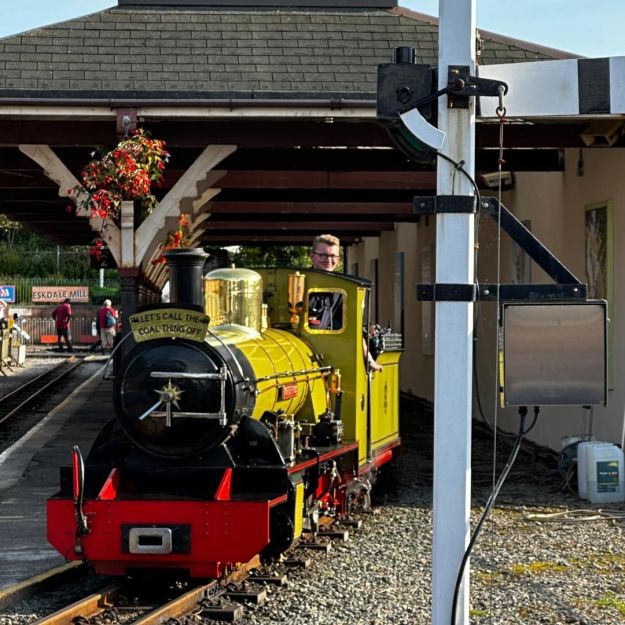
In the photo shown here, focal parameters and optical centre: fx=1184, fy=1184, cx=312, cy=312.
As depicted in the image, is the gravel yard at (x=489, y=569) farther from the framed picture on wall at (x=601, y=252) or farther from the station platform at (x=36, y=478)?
the framed picture on wall at (x=601, y=252)

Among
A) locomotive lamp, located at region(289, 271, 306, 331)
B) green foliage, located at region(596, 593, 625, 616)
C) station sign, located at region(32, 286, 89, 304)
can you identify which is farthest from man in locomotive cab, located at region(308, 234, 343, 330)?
station sign, located at region(32, 286, 89, 304)

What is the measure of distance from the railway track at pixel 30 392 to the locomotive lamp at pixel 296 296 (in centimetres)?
883

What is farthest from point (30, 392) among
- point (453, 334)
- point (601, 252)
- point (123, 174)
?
point (453, 334)

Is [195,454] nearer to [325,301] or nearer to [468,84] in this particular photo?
[325,301]

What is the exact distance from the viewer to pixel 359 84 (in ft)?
34.6

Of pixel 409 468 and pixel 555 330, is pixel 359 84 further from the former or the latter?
pixel 555 330

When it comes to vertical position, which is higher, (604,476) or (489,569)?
(604,476)

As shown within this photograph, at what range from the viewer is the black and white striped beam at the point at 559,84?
4.50 metres

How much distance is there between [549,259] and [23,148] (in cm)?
763

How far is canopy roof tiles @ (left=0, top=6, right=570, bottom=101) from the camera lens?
1045cm

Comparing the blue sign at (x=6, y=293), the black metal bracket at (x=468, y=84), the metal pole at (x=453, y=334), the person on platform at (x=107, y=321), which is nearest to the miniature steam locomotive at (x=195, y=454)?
the metal pole at (x=453, y=334)

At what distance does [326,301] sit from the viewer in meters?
8.89

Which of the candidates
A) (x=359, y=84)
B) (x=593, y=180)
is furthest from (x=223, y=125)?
(x=593, y=180)

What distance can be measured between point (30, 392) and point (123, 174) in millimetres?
12385
